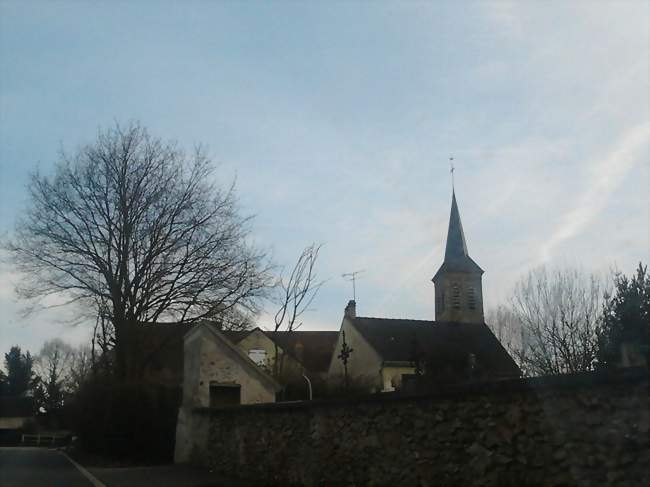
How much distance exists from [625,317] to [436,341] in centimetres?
2636

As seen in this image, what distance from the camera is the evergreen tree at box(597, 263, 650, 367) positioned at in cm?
2173

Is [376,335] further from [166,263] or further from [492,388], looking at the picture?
[492,388]

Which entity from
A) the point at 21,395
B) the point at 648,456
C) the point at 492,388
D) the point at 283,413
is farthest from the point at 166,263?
the point at 21,395

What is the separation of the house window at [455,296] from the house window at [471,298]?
0.93 meters

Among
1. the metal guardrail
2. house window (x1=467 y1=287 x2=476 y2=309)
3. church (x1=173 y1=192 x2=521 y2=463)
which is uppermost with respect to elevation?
house window (x1=467 y1=287 x2=476 y2=309)

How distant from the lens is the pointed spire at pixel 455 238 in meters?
65.0

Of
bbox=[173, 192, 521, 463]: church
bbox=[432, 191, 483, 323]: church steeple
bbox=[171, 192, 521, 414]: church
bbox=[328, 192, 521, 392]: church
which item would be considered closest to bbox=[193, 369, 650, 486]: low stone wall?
bbox=[173, 192, 521, 463]: church

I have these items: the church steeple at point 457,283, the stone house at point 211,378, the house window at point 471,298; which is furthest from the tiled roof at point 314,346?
the stone house at point 211,378

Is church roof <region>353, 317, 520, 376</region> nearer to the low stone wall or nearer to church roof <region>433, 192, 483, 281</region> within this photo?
church roof <region>433, 192, 483, 281</region>

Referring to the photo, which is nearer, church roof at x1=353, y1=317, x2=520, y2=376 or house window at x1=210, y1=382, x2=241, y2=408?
house window at x1=210, y1=382, x2=241, y2=408

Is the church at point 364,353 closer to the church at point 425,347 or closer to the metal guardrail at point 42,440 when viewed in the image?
the church at point 425,347

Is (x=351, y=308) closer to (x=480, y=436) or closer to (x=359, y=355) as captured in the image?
(x=359, y=355)

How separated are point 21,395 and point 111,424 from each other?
67.5 m

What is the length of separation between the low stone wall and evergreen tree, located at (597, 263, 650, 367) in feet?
41.0
